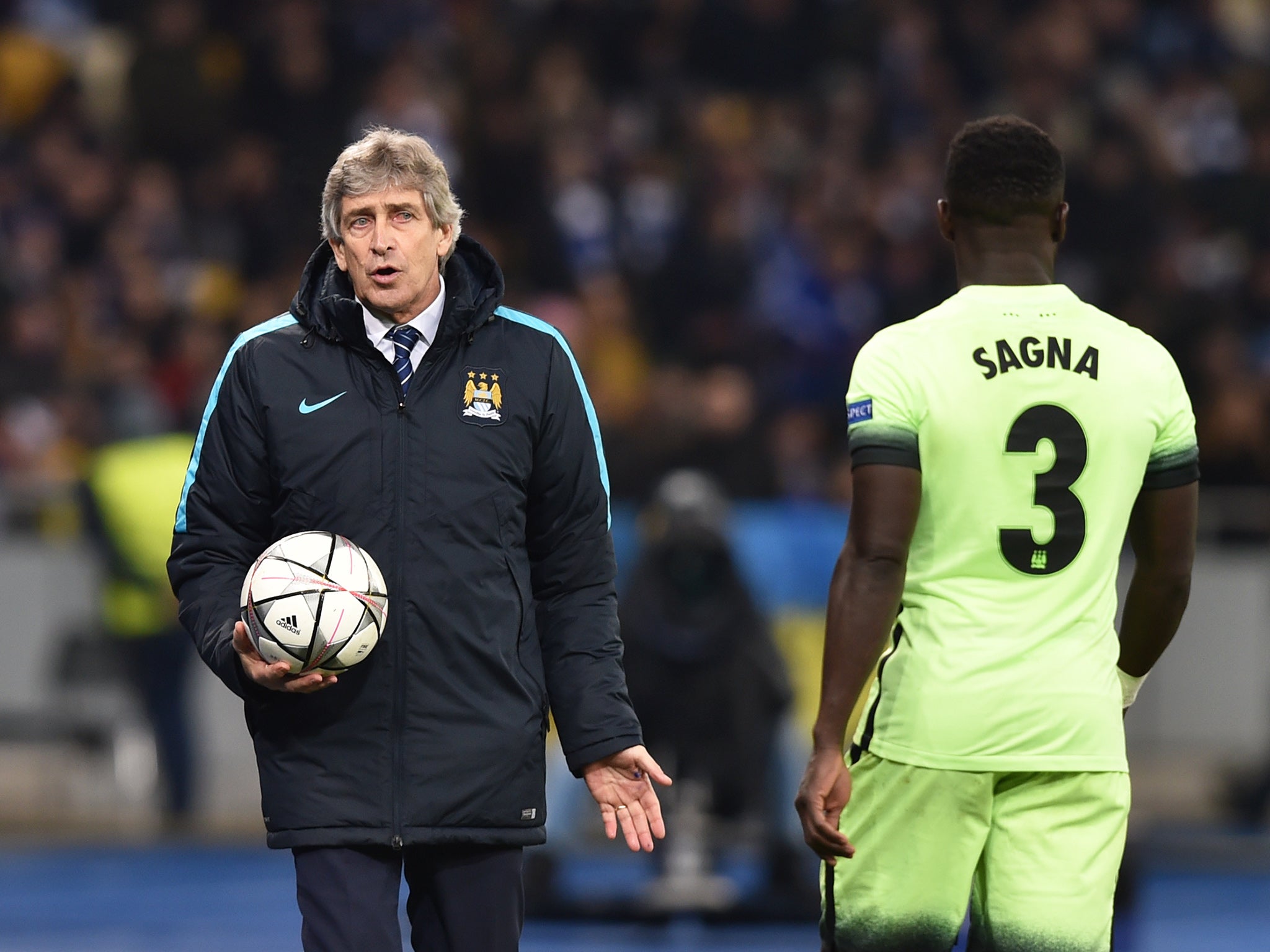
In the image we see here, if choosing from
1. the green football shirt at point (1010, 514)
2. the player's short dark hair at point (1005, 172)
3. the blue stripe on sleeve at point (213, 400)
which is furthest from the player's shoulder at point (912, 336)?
the blue stripe on sleeve at point (213, 400)

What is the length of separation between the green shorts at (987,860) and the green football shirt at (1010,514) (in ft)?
0.21

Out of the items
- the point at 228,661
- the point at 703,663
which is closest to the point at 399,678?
the point at 228,661

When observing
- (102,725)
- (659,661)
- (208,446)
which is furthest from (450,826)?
(102,725)

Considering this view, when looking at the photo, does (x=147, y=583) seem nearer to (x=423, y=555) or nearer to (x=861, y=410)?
(x=423, y=555)

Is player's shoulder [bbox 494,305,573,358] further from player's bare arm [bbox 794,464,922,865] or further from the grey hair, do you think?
player's bare arm [bbox 794,464,922,865]

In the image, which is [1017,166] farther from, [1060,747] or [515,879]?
[515,879]

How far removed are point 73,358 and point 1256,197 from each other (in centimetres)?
853

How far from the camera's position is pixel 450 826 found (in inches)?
179

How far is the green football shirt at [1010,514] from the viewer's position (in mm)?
4602

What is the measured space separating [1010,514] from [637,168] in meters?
11.4

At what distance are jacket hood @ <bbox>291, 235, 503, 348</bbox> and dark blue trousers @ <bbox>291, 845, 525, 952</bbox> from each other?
112 centimetres

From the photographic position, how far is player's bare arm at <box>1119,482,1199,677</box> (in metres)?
4.75

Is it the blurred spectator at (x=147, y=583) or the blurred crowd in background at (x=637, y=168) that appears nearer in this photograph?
the blurred spectator at (x=147, y=583)

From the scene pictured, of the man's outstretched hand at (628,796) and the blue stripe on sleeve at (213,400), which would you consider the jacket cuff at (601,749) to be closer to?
the man's outstretched hand at (628,796)
